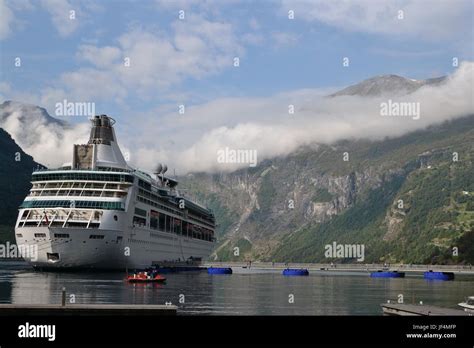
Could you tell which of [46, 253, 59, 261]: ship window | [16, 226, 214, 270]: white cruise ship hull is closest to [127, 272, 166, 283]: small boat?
[16, 226, 214, 270]: white cruise ship hull

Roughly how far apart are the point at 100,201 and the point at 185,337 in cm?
9433

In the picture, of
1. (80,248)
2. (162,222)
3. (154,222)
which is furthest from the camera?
(162,222)

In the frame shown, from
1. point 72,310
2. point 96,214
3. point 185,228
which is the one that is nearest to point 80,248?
point 96,214

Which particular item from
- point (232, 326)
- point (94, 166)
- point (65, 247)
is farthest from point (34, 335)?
point (94, 166)

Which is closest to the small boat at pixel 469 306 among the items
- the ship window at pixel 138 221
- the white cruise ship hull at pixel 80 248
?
the white cruise ship hull at pixel 80 248

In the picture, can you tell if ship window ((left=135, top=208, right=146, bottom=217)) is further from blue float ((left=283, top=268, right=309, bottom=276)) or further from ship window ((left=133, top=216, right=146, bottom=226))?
blue float ((left=283, top=268, right=309, bottom=276))

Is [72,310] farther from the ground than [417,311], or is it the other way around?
[72,310]

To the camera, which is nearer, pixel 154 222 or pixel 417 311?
pixel 417 311

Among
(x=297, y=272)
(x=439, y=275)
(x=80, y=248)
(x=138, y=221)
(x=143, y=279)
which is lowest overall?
(x=439, y=275)

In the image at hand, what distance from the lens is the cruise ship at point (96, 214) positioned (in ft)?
380

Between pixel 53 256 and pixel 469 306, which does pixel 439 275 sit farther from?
pixel 469 306

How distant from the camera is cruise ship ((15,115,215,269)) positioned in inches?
4555

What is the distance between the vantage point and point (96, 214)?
11994 cm

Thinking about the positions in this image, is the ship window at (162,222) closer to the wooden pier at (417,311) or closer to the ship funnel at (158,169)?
the ship funnel at (158,169)
